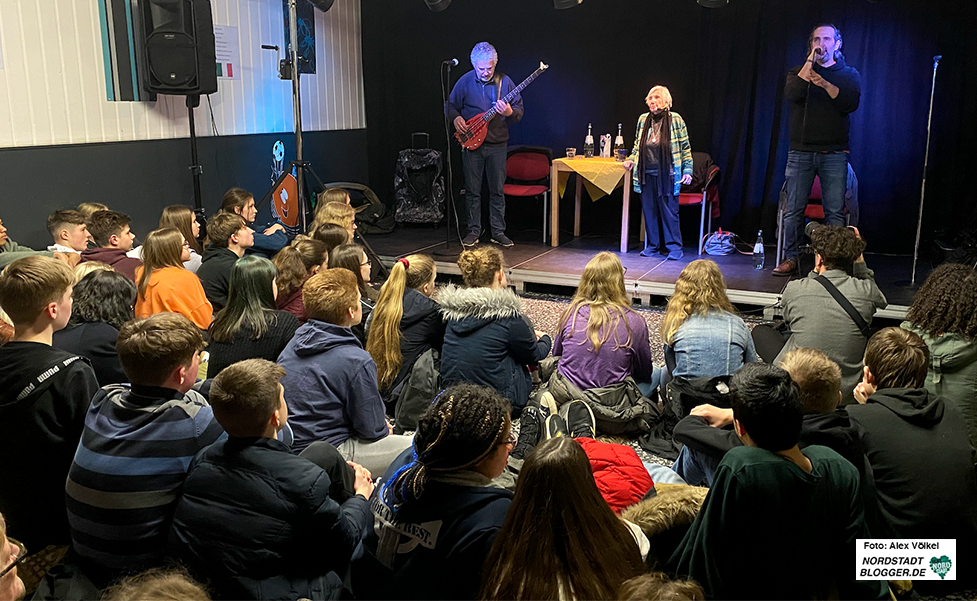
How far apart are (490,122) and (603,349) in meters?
3.91

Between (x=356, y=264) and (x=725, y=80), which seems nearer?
(x=356, y=264)

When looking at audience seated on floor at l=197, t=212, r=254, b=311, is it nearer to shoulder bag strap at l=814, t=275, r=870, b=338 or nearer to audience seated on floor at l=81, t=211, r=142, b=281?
audience seated on floor at l=81, t=211, r=142, b=281

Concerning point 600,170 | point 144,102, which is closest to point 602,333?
point 600,170

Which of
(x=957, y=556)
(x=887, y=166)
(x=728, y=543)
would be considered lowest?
(x=957, y=556)

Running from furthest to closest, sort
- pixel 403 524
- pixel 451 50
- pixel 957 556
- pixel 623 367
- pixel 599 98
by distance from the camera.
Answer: pixel 451 50
pixel 599 98
pixel 623 367
pixel 957 556
pixel 403 524

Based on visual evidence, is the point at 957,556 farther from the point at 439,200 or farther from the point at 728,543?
the point at 439,200

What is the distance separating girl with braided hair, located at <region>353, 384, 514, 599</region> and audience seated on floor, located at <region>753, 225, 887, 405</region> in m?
2.06

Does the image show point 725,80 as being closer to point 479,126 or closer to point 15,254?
point 479,126

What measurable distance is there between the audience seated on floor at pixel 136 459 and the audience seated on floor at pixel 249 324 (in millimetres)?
1043

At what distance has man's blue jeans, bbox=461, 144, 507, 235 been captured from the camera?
7098 mm

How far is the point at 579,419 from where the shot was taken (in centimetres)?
327

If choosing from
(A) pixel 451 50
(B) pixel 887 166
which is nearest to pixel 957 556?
(B) pixel 887 166

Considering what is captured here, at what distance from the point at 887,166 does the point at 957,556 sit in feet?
17.0

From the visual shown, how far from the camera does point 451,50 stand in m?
8.43
